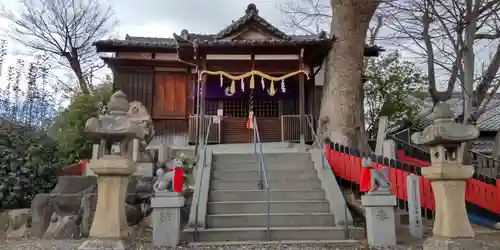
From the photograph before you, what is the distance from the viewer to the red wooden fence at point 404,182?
A: 9078mm

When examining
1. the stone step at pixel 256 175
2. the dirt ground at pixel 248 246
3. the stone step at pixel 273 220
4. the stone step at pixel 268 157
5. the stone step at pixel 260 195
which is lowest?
the dirt ground at pixel 248 246

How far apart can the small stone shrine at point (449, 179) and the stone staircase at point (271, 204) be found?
2398 mm

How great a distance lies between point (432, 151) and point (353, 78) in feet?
24.0

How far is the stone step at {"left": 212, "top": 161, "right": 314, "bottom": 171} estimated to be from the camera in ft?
32.9

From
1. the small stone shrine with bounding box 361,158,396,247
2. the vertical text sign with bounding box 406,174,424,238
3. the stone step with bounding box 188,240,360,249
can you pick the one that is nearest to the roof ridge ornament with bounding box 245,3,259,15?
the vertical text sign with bounding box 406,174,424,238

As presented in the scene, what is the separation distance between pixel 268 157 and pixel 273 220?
294 cm

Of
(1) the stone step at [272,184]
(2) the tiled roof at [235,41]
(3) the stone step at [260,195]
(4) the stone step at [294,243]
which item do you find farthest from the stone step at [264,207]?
(2) the tiled roof at [235,41]

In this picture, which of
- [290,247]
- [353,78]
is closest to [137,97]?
[353,78]

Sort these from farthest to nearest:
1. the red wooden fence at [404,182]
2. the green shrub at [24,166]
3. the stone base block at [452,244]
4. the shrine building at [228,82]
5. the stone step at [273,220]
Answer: the shrine building at [228,82]
the green shrub at [24,166]
the red wooden fence at [404,182]
the stone step at [273,220]
the stone base block at [452,244]

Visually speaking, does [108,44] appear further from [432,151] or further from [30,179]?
[432,151]

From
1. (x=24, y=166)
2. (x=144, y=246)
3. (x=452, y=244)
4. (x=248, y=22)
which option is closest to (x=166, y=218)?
(x=144, y=246)

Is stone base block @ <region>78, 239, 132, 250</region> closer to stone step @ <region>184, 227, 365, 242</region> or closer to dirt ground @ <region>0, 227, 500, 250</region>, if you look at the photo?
dirt ground @ <region>0, 227, 500, 250</region>

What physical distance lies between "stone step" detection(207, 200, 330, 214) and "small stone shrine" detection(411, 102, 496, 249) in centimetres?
323

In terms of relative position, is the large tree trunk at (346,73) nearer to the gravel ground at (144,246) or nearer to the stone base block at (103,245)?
the gravel ground at (144,246)
